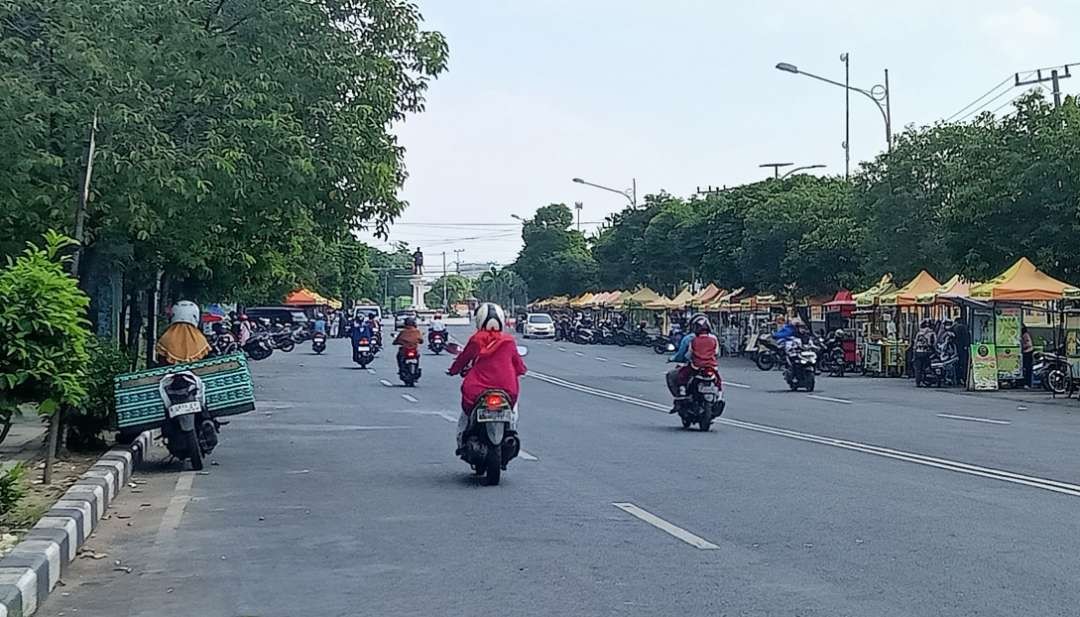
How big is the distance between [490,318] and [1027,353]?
846 inches

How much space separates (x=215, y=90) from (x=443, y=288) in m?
151

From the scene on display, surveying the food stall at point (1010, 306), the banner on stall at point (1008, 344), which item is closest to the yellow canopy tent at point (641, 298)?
the food stall at point (1010, 306)

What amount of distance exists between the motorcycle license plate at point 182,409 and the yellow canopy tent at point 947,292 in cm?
2301

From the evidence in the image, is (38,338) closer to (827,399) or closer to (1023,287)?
(827,399)

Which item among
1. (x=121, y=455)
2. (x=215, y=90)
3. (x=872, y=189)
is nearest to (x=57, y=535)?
(x=121, y=455)

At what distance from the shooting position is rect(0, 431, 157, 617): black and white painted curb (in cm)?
738

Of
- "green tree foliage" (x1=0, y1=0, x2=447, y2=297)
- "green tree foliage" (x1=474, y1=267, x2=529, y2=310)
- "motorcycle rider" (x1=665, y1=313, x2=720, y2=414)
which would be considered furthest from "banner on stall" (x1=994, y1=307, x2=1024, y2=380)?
"green tree foliage" (x1=474, y1=267, x2=529, y2=310)

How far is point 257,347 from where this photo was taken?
140 ft

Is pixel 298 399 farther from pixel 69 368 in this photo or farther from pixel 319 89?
pixel 69 368

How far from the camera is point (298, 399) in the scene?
2536cm

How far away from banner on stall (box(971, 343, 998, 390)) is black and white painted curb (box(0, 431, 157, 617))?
22577 mm

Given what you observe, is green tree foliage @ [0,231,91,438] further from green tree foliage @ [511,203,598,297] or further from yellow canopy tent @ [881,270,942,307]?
green tree foliage @ [511,203,598,297]

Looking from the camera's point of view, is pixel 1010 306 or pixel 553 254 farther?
pixel 553 254

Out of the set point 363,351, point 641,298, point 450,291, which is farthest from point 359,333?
point 450,291
